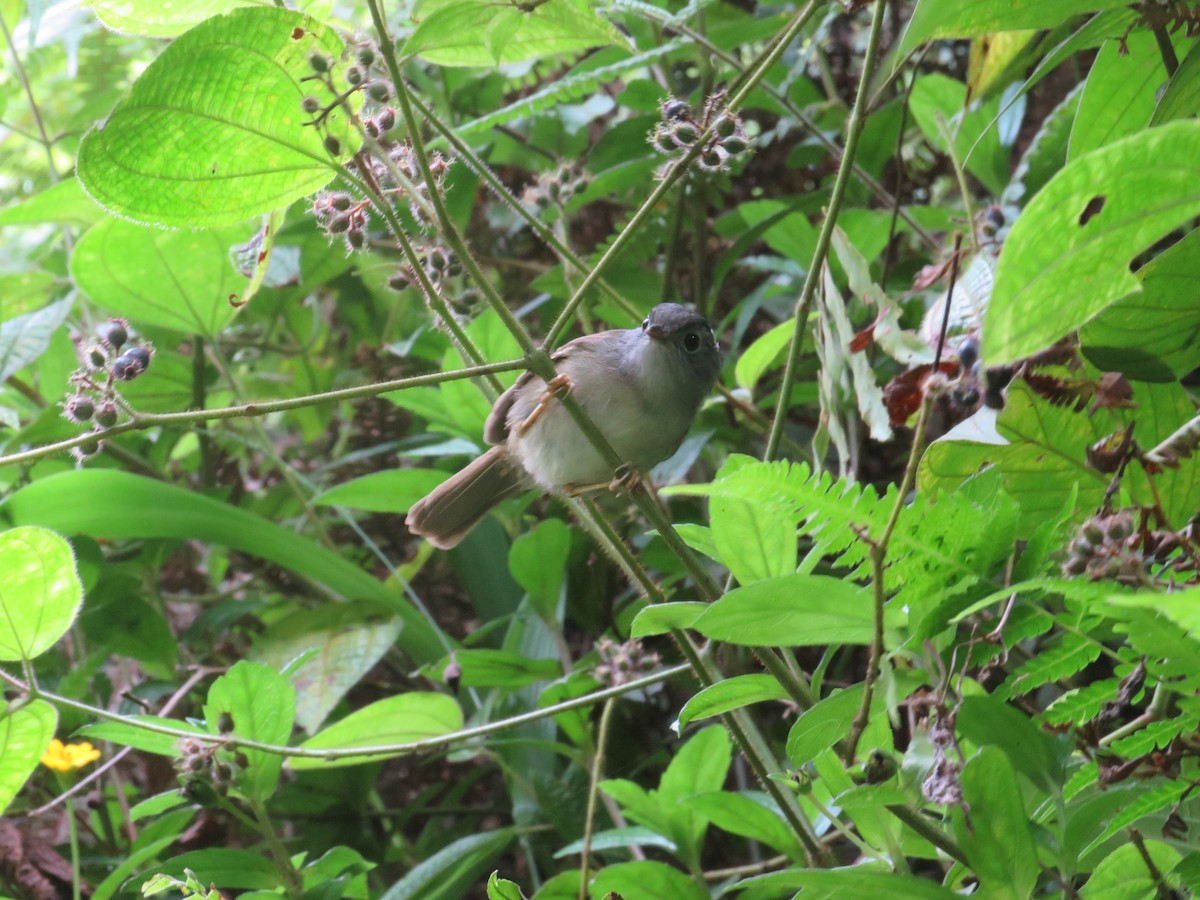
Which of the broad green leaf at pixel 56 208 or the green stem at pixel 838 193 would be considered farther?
the broad green leaf at pixel 56 208

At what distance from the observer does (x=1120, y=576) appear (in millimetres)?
849

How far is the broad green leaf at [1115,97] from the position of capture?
4.10 feet

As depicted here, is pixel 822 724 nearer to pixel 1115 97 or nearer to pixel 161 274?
pixel 1115 97

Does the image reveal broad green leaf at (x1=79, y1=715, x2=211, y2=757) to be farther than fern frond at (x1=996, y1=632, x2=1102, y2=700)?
Yes

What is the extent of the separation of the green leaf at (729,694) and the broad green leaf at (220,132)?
2.21 ft

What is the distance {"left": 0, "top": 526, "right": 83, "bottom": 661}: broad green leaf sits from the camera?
4.34 feet

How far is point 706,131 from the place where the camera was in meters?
1.24

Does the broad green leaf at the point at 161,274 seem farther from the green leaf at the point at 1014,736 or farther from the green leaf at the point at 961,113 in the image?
the green leaf at the point at 1014,736

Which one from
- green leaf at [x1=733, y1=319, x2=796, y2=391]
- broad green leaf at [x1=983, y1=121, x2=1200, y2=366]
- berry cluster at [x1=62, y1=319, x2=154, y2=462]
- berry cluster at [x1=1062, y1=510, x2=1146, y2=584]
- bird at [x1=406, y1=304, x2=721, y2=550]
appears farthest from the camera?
bird at [x1=406, y1=304, x2=721, y2=550]

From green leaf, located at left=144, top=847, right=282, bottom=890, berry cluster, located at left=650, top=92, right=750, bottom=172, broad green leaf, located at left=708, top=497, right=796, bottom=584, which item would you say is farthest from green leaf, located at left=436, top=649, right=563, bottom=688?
berry cluster, located at left=650, top=92, right=750, bottom=172

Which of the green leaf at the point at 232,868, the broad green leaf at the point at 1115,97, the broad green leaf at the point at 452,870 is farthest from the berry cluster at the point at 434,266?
the broad green leaf at the point at 452,870

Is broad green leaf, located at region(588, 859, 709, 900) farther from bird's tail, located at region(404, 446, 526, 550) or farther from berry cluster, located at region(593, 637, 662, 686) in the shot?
bird's tail, located at region(404, 446, 526, 550)

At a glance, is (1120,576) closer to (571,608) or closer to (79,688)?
(571,608)

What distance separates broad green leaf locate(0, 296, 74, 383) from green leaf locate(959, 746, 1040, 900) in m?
1.92
